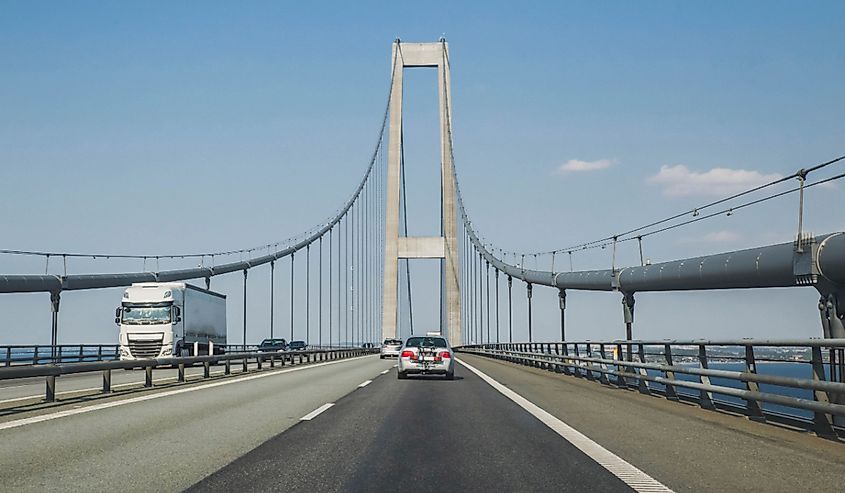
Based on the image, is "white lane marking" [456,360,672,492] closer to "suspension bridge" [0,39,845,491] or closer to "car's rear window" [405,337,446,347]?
"suspension bridge" [0,39,845,491]

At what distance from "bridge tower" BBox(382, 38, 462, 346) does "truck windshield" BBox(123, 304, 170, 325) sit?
43801 millimetres

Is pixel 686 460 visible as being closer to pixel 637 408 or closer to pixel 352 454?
pixel 352 454

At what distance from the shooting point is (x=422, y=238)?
86500 millimetres

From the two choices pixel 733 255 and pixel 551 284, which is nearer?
pixel 733 255

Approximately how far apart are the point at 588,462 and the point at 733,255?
35.8 feet

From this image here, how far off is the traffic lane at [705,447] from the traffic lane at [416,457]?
65 cm

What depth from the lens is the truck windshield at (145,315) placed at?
3911 cm

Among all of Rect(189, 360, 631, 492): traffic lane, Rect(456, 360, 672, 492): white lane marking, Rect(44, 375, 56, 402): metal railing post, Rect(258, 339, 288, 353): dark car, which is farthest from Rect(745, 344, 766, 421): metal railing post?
Rect(258, 339, 288, 353): dark car

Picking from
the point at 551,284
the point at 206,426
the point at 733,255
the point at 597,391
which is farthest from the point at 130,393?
the point at 551,284

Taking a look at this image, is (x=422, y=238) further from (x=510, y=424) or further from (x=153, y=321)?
(x=510, y=424)

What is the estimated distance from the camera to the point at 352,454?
8773 millimetres

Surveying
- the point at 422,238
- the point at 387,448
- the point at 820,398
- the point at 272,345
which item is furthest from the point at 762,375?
the point at 422,238

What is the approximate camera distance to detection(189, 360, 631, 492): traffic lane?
23.2 ft

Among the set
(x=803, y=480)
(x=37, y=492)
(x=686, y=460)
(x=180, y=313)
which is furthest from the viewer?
(x=180, y=313)
